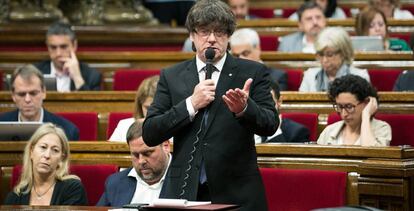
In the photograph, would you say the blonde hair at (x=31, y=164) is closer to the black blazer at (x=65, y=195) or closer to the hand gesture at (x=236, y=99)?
the black blazer at (x=65, y=195)

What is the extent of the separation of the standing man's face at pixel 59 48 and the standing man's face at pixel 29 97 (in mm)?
1126

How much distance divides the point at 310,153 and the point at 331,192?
0.27m

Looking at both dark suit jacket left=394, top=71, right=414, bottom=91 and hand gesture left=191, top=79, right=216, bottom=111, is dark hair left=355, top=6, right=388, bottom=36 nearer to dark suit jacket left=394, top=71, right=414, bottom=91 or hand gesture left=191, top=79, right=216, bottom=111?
dark suit jacket left=394, top=71, right=414, bottom=91

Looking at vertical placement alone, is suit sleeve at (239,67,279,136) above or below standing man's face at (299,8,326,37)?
above

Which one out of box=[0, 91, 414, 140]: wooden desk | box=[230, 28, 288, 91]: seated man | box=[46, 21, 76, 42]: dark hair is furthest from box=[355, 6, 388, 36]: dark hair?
box=[46, 21, 76, 42]: dark hair

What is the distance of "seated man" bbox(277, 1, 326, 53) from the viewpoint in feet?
26.4

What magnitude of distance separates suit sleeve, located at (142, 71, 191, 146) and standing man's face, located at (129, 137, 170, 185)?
31.4 inches

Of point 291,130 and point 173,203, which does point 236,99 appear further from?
point 291,130

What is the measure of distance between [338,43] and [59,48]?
2.01 meters

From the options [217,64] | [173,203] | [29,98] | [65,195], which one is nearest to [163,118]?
[217,64]

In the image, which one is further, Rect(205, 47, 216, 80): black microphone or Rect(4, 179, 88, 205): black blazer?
Rect(4, 179, 88, 205): black blazer

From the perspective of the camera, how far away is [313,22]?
26.5 feet

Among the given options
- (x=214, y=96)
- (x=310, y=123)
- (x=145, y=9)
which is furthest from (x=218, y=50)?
(x=145, y=9)

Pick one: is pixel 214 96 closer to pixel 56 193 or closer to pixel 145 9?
pixel 56 193
